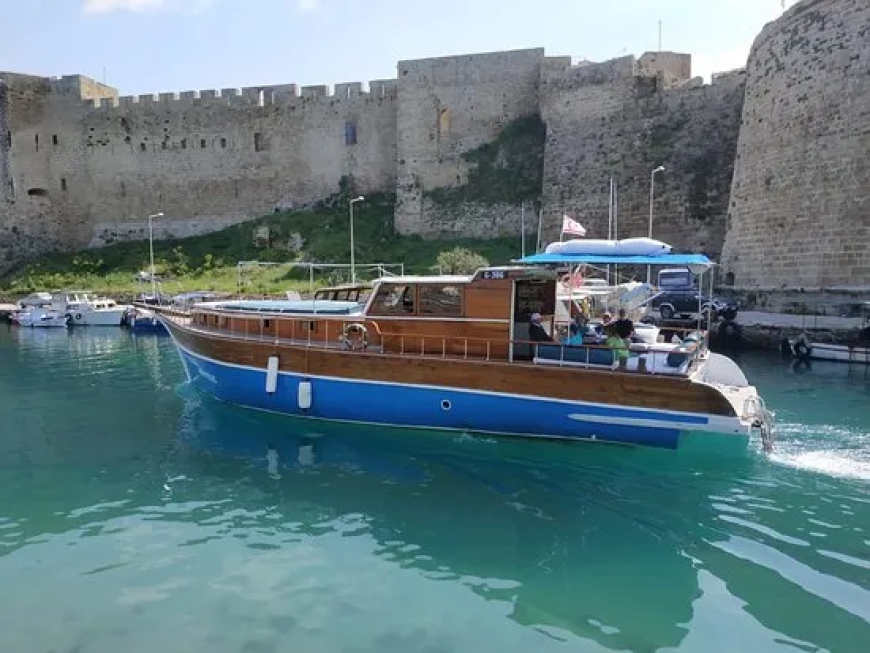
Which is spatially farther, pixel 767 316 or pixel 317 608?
pixel 767 316

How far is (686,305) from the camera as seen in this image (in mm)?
22891

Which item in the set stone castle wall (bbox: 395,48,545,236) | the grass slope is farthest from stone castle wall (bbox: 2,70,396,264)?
stone castle wall (bbox: 395,48,545,236)

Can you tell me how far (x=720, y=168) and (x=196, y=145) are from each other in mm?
26462

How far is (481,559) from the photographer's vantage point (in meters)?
6.99

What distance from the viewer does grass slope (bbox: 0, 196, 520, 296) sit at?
32.3 metres

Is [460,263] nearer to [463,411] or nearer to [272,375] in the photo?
[272,375]

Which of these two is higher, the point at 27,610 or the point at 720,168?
the point at 720,168

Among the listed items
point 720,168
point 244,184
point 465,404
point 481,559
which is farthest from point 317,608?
point 244,184

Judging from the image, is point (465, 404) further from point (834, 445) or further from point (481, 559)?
point (834, 445)

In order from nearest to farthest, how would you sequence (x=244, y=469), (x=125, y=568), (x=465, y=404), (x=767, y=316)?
(x=125, y=568)
(x=244, y=469)
(x=465, y=404)
(x=767, y=316)

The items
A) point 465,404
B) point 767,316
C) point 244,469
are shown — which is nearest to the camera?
point 244,469

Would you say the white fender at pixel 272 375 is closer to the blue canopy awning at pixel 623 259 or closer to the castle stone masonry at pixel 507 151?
the blue canopy awning at pixel 623 259

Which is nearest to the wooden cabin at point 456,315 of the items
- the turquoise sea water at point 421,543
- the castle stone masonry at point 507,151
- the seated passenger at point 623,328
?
the seated passenger at point 623,328

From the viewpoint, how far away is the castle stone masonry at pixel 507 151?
19.8 meters
